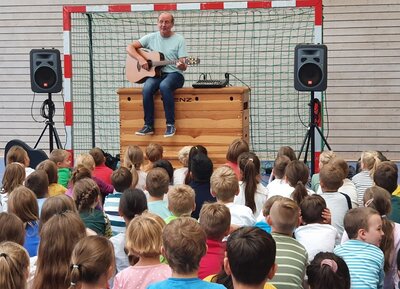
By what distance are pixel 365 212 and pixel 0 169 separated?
806 centimetres

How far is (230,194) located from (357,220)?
3.61 ft

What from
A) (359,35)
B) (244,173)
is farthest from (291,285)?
(359,35)

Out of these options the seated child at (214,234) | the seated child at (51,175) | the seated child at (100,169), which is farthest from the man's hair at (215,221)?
the seated child at (100,169)

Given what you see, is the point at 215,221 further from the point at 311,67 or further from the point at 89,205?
the point at 311,67

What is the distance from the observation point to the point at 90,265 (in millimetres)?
3113

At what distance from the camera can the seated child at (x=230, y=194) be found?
499cm

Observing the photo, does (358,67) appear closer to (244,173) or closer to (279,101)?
(279,101)

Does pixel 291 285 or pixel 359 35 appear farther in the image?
pixel 359 35

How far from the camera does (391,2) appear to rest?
1147 cm

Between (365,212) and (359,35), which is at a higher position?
(359,35)

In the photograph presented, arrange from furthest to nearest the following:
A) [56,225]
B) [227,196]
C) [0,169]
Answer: [0,169] → [227,196] → [56,225]

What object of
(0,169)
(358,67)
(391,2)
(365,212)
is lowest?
(0,169)

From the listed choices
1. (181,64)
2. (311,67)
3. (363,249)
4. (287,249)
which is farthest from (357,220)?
(181,64)

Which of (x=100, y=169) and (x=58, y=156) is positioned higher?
(x=58, y=156)
